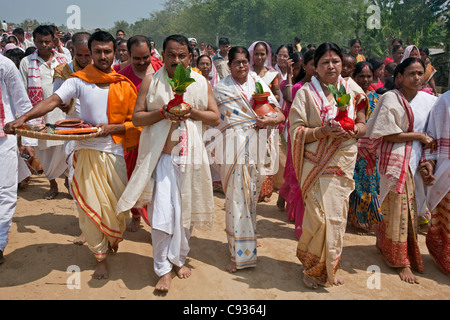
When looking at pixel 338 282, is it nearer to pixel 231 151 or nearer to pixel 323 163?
pixel 323 163

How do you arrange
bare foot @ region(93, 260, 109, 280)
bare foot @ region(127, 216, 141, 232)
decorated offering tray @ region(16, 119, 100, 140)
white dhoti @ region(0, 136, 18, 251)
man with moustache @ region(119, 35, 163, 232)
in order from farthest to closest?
bare foot @ region(127, 216, 141, 232)
man with moustache @ region(119, 35, 163, 232)
white dhoti @ region(0, 136, 18, 251)
bare foot @ region(93, 260, 109, 280)
decorated offering tray @ region(16, 119, 100, 140)

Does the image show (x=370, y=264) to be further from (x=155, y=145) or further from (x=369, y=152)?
(x=155, y=145)

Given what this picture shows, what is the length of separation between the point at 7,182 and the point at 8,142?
0.43m

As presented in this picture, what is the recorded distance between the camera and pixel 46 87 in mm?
6500

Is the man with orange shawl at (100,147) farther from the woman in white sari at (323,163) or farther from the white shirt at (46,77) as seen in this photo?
the white shirt at (46,77)

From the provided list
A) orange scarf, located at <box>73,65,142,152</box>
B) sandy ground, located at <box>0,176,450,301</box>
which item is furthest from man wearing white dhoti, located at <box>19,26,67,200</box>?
orange scarf, located at <box>73,65,142,152</box>

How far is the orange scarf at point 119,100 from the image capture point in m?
4.00

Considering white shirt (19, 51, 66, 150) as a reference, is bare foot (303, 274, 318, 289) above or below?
below

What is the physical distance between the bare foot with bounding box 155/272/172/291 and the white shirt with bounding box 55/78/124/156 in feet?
4.45

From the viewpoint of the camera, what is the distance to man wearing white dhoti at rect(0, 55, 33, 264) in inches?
168

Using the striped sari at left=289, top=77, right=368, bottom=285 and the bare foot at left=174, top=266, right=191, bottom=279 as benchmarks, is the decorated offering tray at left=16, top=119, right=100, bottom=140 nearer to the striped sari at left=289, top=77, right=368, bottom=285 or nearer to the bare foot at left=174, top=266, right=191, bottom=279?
the bare foot at left=174, top=266, right=191, bottom=279

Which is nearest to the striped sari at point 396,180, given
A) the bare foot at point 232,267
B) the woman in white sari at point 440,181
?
the woman in white sari at point 440,181

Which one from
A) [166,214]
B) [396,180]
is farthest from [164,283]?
[396,180]

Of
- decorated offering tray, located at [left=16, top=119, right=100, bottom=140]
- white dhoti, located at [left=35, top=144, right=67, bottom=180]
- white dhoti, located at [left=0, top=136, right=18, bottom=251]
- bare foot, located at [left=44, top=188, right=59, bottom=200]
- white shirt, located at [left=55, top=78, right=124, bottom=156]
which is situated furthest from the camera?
bare foot, located at [left=44, top=188, right=59, bottom=200]
